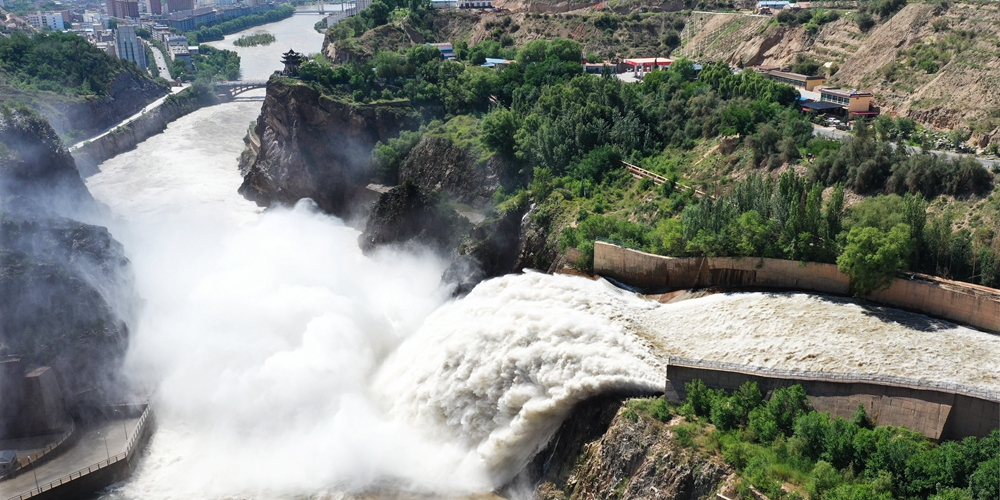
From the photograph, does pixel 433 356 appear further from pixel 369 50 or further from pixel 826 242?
pixel 369 50

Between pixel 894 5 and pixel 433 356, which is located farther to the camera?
pixel 894 5

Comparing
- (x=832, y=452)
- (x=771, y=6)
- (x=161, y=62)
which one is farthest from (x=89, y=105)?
(x=832, y=452)

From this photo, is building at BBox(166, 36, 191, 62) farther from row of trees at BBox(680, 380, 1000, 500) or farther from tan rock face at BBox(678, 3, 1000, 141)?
row of trees at BBox(680, 380, 1000, 500)

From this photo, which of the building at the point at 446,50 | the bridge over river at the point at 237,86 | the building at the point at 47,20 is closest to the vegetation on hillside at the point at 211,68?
the bridge over river at the point at 237,86

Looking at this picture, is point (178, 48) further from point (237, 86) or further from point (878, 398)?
point (878, 398)

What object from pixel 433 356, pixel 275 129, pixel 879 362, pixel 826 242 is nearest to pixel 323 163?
pixel 275 129

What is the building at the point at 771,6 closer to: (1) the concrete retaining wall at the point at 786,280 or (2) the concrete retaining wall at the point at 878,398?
(1) the concrete retaining wall at the point at 786,280
